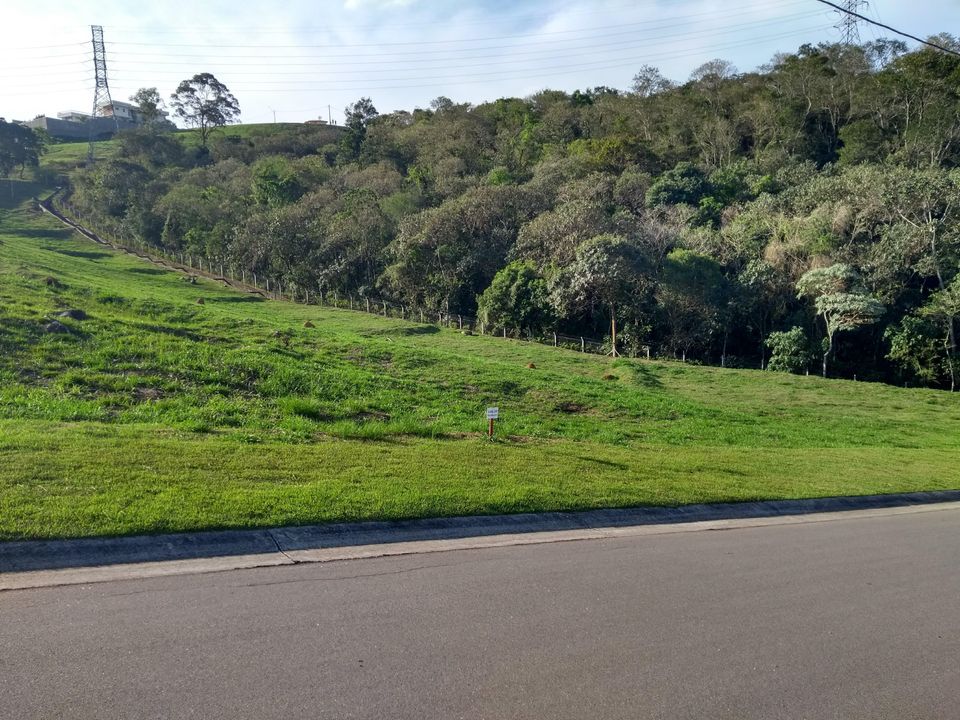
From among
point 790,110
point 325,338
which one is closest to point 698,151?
point 790,110

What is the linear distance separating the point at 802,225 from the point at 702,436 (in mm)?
27968

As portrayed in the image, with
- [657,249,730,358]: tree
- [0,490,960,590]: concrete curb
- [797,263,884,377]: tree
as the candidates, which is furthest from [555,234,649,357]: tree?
[0,490,960,590]: concrete curb

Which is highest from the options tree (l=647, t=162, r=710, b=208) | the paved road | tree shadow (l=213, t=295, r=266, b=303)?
tree (l=647, t=162, r=710, b=208)

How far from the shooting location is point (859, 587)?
23.3 feet

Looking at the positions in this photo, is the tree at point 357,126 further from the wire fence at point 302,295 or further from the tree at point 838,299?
the tree at point 838,299

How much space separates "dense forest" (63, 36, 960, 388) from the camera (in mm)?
37250

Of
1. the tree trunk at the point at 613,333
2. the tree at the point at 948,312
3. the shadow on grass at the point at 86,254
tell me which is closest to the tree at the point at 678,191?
the tree trunk at the point at 613,333

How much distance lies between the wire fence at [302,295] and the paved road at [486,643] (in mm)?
31921

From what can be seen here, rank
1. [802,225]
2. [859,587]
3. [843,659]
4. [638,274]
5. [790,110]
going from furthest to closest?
[790,110]
[802,225]
[638,274]
[859,587]
[843,659]

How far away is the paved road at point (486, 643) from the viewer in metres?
4.23

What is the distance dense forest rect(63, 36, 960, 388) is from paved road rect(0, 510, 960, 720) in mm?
31450

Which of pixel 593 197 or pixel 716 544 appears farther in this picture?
pixel 593 197

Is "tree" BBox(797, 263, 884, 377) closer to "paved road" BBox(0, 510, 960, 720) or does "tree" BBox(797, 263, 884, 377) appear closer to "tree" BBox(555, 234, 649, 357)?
"tree" BBox(555, 234, 649, 357)

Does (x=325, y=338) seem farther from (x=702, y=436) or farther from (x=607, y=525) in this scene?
(x=607, y=525)
